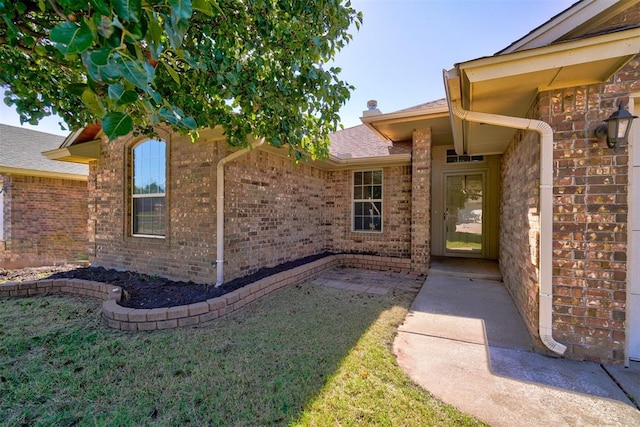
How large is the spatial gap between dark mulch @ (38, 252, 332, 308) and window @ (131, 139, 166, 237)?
3.17 ft

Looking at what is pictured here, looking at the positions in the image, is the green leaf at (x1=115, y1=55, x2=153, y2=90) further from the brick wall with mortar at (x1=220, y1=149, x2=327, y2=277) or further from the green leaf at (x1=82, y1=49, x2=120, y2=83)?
the brick wall with mortar at (x1=220, y1=149, x2=327, y2=277)

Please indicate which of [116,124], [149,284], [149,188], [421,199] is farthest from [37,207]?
A: [421,199]

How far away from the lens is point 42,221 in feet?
30.3

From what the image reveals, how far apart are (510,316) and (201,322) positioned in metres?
4.34

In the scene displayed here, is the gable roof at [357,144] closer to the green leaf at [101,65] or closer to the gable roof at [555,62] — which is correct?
the gable roof at [555,62]

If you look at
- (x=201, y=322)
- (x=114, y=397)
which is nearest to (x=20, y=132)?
(x=201, y=322)

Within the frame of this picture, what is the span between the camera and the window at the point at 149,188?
5.75 meters

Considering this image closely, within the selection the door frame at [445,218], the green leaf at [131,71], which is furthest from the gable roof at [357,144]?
the green leaf at [131,71]

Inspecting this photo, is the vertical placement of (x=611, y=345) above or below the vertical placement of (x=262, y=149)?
below

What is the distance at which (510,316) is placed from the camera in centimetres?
399

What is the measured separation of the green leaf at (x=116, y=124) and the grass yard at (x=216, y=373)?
2.04 meters

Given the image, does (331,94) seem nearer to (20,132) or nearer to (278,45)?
(278,45)

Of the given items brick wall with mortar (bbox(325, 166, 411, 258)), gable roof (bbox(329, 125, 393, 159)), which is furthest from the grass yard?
gable roof (bbox(329, 125, 393, 159))

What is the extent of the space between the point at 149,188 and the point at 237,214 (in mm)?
2262
